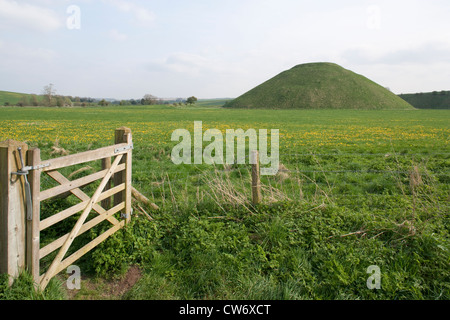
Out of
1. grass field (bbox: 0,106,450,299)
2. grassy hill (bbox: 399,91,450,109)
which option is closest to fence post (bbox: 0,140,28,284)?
grass field (bbox: 0,106,450,299)

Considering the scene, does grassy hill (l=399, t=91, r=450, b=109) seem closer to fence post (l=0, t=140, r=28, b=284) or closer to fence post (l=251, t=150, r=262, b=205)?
fence post (l=251, t=150, r=262, b=205)

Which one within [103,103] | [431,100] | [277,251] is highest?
[431,100]

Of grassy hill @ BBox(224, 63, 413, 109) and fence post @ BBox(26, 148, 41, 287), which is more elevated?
grassy hill @ BBox(224, 63, 413, 109)

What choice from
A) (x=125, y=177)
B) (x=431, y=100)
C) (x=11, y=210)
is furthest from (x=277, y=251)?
(x=431, y=100)

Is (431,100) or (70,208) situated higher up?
(431,100)

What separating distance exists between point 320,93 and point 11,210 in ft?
356

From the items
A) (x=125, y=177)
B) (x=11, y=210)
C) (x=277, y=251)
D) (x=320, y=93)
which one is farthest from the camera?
(x=320, y=93)

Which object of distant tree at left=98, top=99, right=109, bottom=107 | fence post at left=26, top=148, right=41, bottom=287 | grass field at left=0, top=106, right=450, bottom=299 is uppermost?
distant tree at left=98, top=99, right=109, bottom=107

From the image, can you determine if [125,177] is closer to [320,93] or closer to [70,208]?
[70,208]

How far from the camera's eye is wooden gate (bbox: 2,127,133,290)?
3.56m

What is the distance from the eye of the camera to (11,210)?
3.38 meters

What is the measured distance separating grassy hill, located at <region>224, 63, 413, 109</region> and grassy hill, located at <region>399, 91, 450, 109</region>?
57175 mm
